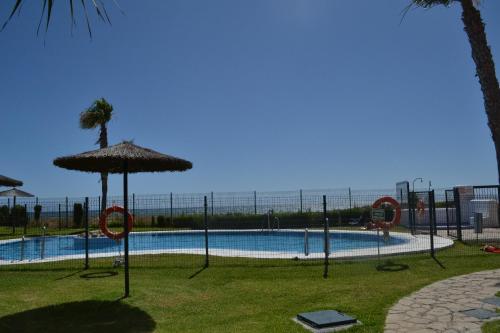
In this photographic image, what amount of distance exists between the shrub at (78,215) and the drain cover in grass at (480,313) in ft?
71.1

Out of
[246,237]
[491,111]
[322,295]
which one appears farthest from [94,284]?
[246,237]

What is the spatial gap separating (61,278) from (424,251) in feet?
26.7

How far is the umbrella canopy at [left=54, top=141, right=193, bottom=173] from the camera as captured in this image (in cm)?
687

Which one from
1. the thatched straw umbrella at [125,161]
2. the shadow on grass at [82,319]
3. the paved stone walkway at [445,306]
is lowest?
the shadow on grass at [82,319]

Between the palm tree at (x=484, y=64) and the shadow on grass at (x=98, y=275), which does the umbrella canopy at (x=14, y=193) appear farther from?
the palm tree at (x=484, y=64)

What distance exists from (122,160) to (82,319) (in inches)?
99.8

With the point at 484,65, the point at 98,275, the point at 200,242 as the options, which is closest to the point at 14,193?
the point at 200,242

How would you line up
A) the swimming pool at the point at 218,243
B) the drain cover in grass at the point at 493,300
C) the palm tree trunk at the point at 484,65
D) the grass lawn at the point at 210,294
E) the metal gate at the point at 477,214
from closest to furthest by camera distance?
1. the grass lawn at the point at 210,294
2. the drain cover in grass at the point at 493,300
3. the palm tree trunk at the point at 484,65
4. the metal gate at the point at 477,214
5. the swimming pool at the point at 218,243

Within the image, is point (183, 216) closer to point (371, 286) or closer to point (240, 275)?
point (240, 275)

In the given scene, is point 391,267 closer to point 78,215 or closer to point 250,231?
point 250,231


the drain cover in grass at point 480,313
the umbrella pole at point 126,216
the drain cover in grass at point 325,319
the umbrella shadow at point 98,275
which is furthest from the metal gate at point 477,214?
the umbrella pole at point 126,216

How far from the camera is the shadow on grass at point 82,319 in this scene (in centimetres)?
546

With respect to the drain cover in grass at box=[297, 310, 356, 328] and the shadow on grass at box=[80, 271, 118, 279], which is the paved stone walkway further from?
the shadow on grass at box=[80, 271, 118, 279]

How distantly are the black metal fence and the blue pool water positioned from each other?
0.04 metres
